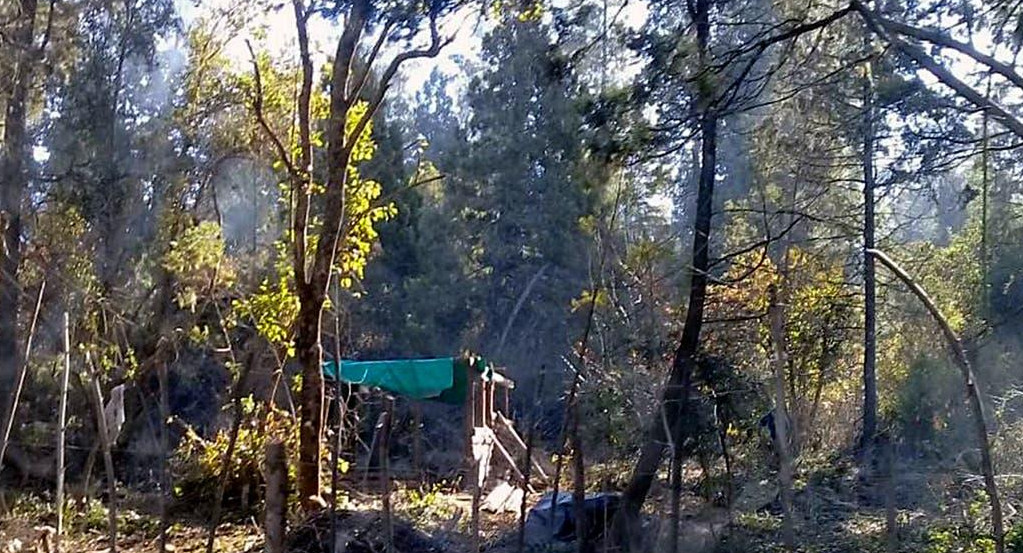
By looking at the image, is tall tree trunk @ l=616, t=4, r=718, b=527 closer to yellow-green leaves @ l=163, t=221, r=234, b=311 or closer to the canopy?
the canopy

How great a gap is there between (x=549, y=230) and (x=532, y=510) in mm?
12879

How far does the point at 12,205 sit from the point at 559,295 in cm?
1086

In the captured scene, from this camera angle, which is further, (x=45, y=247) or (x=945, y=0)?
(x=45, y=247)

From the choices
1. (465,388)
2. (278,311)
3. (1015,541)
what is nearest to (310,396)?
(278,311)

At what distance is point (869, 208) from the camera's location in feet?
Result: 48.9

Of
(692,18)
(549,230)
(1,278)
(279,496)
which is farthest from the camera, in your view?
(549,230)

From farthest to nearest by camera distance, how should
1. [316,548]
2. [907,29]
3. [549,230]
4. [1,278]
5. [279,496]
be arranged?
[549,230] → [1,278] → [316,548] → [279,496] → [907,29]

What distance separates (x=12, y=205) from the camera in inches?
507

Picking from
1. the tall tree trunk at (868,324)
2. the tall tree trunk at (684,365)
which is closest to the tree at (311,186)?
the tall tree trunk at (684,365)

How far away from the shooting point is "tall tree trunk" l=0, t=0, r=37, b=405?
11645 millimetres

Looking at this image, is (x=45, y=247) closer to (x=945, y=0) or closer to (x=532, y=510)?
(x=532, y=510)

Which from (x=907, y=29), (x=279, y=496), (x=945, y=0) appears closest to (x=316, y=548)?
(x=279, y=496)

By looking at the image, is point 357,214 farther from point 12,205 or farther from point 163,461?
point 12,205

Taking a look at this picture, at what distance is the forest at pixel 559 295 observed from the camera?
7.85 metres
